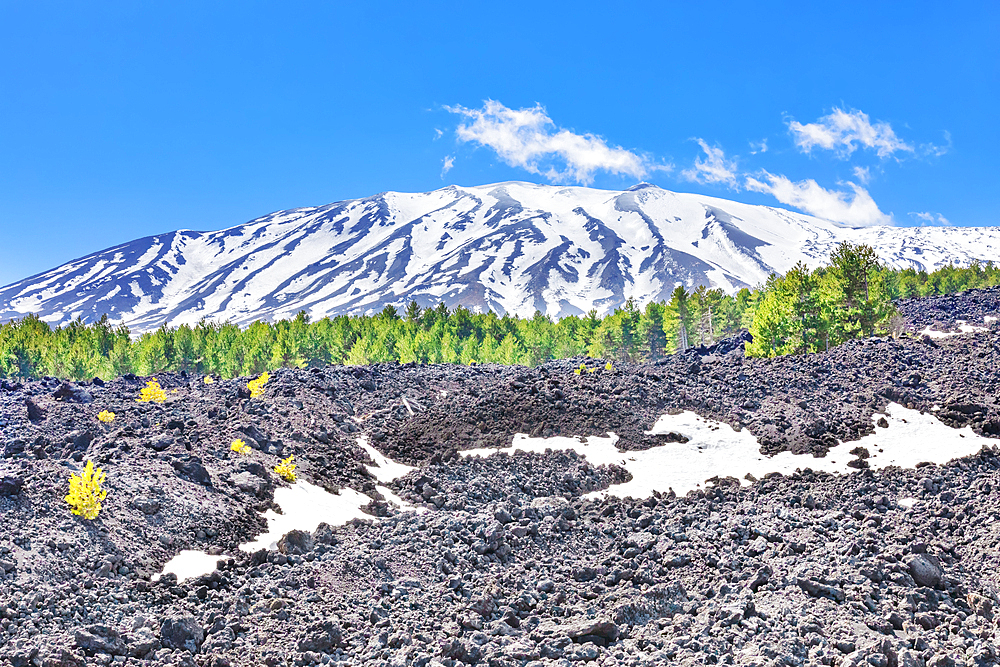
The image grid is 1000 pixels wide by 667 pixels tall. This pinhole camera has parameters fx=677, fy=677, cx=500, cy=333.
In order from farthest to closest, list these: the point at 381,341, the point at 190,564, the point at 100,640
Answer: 1. the point at 381,341
2. the point at 190,564
3. the point at 100,640

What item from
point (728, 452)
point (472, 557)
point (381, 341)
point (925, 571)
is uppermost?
point (381, 341)

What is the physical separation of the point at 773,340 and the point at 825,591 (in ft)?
103

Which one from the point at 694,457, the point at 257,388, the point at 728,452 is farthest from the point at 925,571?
the point at 257,388

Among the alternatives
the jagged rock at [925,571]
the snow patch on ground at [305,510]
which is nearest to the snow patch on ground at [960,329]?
the jagged rock at [925,571]

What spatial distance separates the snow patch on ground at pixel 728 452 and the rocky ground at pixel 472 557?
53 centimetres

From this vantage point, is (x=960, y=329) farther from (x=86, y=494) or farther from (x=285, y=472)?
(x=86, y=494)

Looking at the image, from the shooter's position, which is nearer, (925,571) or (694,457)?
(925,571)

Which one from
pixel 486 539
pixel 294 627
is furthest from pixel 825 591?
pixel 294 627

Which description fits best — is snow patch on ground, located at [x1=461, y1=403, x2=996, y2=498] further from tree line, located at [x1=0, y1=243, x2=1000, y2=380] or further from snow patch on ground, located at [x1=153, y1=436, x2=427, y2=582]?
tree line, located at [x1=0, y1=243, x2=1000, y2=380]

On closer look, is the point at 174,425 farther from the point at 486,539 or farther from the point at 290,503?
the point at 486,539

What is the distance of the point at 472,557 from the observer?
35.8ft

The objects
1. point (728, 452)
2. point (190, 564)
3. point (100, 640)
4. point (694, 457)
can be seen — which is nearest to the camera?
point (100, 640)

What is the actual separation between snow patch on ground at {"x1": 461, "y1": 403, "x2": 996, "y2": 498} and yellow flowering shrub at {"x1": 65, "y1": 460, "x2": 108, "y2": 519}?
33.7 feet

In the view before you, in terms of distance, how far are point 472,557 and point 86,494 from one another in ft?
20.1
